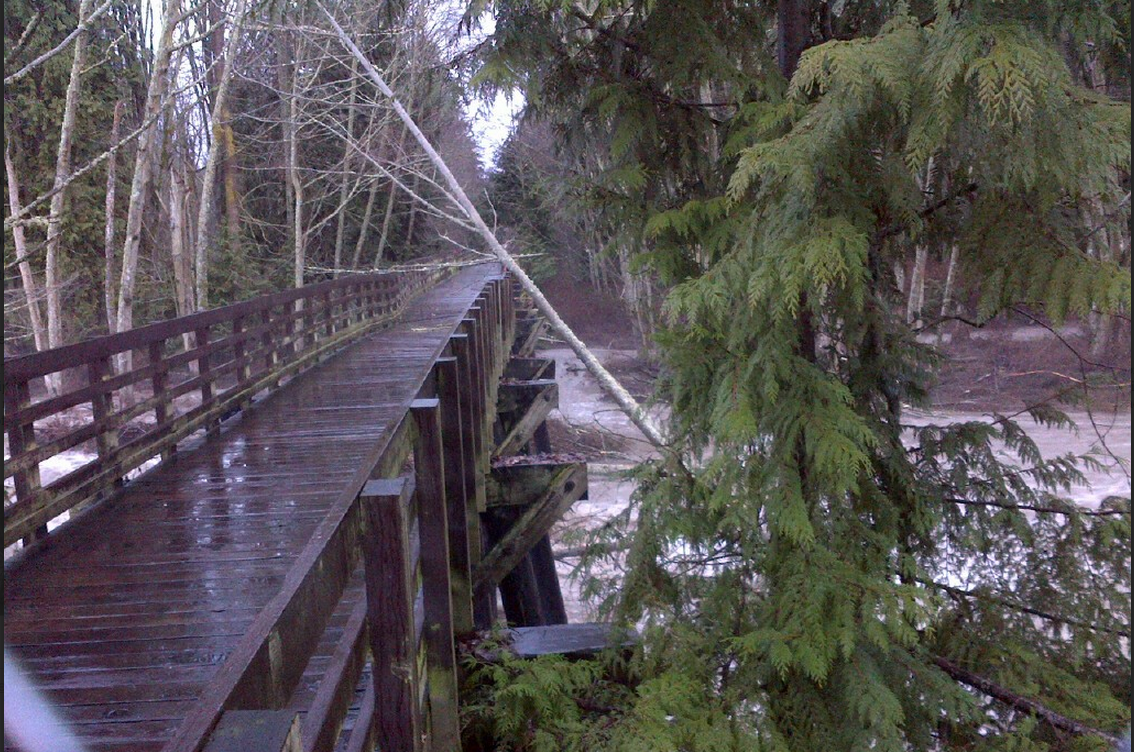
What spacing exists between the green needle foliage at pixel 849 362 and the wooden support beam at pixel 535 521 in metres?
1.67

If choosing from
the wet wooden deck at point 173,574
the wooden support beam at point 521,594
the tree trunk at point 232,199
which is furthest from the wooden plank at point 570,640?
the tree trunk at point 232,199

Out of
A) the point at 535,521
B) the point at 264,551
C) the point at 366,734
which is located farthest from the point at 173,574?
the point at 535,521

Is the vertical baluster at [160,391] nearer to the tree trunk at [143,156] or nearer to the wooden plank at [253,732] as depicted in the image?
the wooden plank at [253,732]

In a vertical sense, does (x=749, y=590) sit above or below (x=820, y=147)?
below

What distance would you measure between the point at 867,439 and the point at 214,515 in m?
3.78

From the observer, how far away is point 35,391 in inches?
1094

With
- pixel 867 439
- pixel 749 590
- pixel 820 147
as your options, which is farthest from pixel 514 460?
pixel 820 147

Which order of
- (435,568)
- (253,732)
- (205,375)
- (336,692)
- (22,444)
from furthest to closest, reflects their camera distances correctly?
(205,375) < (22,444) < (435,568) < (336,692) < (253,732)

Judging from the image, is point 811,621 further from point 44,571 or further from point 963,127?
point 44,571

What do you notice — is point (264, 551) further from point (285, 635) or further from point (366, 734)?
point (285, 635)

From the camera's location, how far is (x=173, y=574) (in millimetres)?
4695

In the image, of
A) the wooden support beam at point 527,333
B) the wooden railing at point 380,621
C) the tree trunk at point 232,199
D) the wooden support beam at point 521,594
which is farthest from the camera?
the tree trunk at point 232,199

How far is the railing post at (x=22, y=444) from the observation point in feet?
17.0

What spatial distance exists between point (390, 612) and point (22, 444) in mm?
3643
